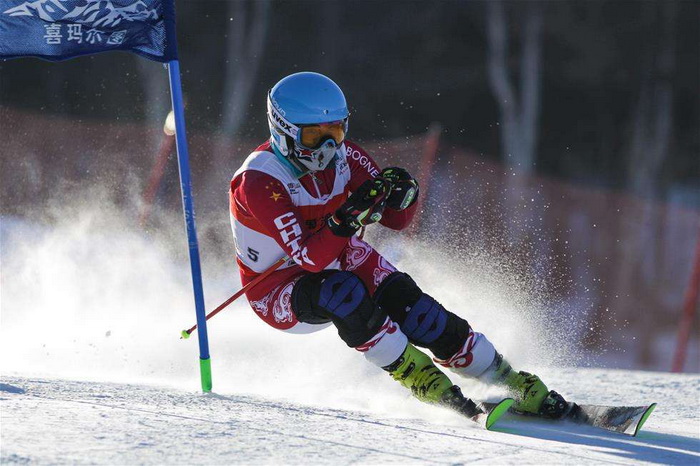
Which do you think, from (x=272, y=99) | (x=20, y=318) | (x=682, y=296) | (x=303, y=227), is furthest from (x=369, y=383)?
(x=682, y=296)

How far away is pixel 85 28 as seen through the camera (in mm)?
4992

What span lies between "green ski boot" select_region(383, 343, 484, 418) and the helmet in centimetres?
96

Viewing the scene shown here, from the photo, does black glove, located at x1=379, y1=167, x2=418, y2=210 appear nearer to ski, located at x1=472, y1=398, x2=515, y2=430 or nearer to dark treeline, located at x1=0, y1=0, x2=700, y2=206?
ski, located at x1=472, y1=398, x2=515, y2=430

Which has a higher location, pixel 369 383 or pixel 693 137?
pixel 693 137

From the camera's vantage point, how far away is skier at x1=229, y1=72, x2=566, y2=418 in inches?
170

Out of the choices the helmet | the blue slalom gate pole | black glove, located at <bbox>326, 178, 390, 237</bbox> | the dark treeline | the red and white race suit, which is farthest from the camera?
the dark treeline

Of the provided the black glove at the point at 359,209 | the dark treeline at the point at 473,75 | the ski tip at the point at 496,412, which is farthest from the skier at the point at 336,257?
the dark treeline at the point at 473,75

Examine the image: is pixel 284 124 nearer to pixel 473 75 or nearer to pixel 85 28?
pixel 85 28

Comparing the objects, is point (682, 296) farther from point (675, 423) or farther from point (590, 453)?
point (590, 453)

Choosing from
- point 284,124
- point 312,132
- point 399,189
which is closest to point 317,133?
point 312,132

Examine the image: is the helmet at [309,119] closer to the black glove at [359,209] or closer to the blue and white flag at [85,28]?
the black glove at [359,209]

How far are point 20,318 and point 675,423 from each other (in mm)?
4299

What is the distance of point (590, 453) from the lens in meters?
3.64

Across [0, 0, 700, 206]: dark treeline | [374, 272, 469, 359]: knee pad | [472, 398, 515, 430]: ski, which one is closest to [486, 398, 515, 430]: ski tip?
[472, 398, 515, 430]: ski
